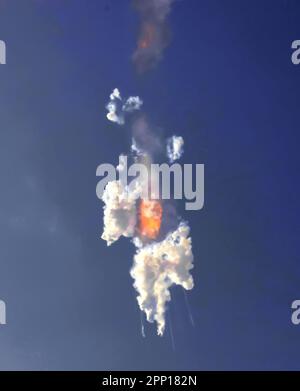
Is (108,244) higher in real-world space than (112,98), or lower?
lower
